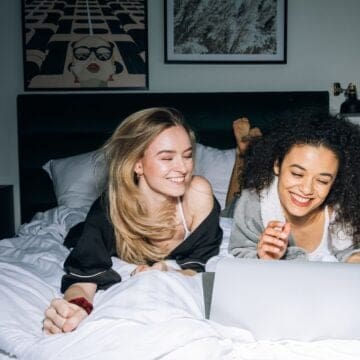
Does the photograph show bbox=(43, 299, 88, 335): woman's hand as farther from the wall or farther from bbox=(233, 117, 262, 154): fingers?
the wall

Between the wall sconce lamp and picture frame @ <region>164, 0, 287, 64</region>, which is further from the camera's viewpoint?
picture frame @ <region>164, 0, 287, 64</region>

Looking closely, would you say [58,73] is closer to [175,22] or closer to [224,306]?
[175,22]

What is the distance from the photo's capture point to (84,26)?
125 inches

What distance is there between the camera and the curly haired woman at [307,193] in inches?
63.1

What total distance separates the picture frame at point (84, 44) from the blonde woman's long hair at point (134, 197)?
148cm

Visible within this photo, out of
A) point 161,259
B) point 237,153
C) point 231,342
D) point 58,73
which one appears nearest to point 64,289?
point 161,259

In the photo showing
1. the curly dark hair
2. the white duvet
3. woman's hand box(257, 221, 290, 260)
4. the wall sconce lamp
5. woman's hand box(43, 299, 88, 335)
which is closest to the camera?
the white duvet

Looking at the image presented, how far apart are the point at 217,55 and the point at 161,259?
1.81 metres

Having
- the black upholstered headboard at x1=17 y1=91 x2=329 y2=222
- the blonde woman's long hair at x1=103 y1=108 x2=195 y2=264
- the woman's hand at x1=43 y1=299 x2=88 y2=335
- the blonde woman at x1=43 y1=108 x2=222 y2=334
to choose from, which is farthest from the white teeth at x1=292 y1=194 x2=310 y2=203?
the black upholstered headboard at x1=17 y1=91 x2=329 y2=222

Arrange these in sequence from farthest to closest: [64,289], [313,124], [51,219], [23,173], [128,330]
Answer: [23,173]
[51,219]
[313,124]
[64,289]
[128,330]

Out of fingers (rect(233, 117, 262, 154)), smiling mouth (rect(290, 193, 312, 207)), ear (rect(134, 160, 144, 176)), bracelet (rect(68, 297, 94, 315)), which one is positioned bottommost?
bracelet (rect(68, 297, 94, 315))

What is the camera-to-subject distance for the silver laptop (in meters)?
0.92

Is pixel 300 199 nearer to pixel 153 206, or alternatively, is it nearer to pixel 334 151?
pixel 334 151

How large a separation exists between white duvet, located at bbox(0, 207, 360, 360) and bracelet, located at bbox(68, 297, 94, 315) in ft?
0.28
